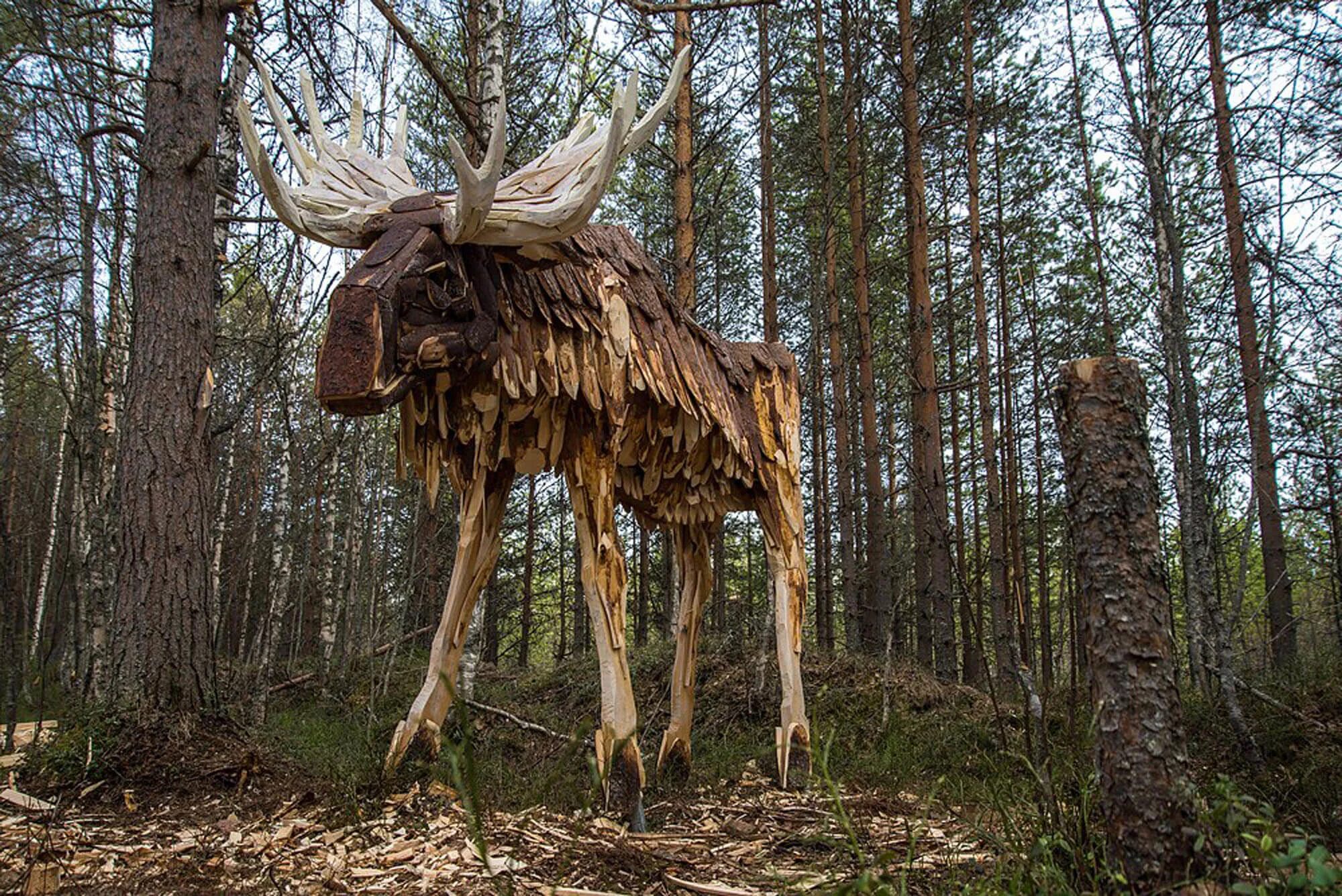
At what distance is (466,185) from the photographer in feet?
10.5

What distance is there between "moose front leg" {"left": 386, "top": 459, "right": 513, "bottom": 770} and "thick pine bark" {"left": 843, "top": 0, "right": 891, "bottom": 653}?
24.1 ft

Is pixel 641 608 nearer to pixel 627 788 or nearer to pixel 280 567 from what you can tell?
pixel 280 567

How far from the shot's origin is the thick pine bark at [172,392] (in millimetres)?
4016

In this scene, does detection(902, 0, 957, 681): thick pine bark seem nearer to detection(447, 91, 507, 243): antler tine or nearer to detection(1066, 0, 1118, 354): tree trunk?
detection(1066, 0, 1118, 354): tree trunk

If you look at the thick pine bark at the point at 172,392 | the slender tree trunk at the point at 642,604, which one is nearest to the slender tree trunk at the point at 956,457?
the slender tree trunk at the point at 642,604

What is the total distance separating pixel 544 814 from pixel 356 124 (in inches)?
151

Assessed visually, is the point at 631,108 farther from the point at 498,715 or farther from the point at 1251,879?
the point at 498,715

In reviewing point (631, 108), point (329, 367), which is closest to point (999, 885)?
point (329, 367)

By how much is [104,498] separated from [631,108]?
7991 mm

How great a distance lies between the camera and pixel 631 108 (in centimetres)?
332

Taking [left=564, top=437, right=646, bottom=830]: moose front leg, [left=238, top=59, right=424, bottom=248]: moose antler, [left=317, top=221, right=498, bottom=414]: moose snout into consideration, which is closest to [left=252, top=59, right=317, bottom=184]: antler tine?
[left=238, top=59, right=424, bottom=248]: moose antler

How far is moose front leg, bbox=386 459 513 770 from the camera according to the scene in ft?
13.5

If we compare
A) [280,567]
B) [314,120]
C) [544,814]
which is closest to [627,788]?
[544,814]

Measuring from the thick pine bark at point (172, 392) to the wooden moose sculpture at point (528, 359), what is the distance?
0.82 metres
